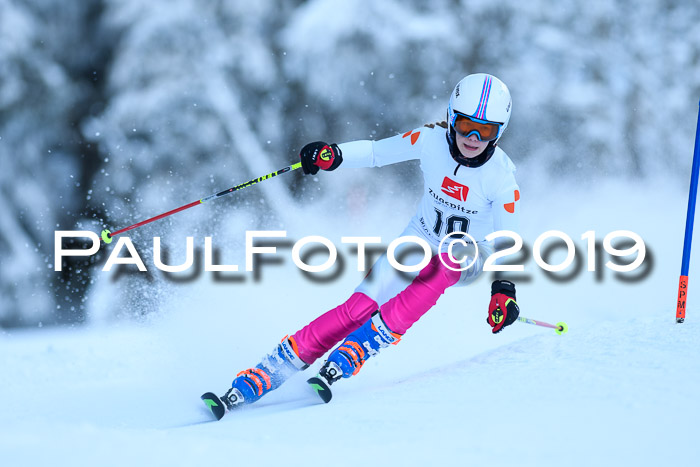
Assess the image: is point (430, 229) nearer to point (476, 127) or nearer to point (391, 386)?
point (476, 127)

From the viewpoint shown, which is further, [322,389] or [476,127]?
[322,389]

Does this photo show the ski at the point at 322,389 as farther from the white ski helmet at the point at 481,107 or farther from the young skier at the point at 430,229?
the white ski helmet at the point at 481,107

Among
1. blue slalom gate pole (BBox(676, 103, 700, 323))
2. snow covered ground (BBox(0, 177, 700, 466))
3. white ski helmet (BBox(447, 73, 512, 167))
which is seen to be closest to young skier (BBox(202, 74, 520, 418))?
white ski helmet (BBox(447, 73, 512, 167))

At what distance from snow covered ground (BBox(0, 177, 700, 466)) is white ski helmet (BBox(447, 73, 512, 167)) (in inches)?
43.2

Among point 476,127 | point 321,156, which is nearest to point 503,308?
point 476,127

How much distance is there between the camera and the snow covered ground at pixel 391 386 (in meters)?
2.30

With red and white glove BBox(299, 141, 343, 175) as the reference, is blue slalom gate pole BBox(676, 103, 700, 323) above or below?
below

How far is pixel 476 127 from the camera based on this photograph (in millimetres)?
3191

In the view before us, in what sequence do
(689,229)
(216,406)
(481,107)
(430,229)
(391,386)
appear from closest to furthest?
1. (481,107)
2. (216,406)
3. (391,386)
4. (430,229)
5. (689,229)

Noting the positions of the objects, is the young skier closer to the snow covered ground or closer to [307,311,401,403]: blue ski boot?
[307,311,401,403]: blue ski boot

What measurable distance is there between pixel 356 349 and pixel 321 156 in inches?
37.3

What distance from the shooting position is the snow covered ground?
7.54 feet

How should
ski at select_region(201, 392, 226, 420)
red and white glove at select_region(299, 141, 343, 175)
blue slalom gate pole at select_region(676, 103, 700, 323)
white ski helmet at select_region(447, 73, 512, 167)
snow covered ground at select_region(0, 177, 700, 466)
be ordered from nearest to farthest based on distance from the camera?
snow covered ground at select_region(0, 177, 700, 466), white ski helmet at select_region(447, 73, 512, 167), ski at select_region(201, 392, 226, 420), red and white glove at select_region(299, 141, 343, 175), blue slalom gate pole at select_region(676, 103, 700, 323)

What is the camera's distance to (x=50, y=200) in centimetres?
712
